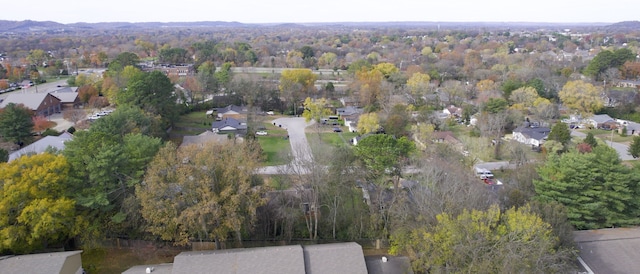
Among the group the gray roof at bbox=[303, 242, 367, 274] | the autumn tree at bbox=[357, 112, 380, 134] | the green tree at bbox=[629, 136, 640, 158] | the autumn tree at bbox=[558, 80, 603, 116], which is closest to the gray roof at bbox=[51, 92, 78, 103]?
the autumn tree at bbox=[357, 112, 380, 134]

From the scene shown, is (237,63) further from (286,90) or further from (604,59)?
(604,59)

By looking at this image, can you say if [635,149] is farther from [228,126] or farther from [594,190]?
[228,126]

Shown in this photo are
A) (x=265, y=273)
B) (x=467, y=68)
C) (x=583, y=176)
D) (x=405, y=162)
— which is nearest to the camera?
(x=265, y=273)

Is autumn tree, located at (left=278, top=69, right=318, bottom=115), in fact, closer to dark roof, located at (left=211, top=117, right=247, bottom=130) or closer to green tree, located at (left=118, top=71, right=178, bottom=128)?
dark roof, located at (left=211, top=117, right=247, bottom=130)

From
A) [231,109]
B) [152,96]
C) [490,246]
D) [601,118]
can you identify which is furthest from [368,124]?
[601,118]

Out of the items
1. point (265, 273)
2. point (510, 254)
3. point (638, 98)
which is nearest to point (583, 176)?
point (510, 254)

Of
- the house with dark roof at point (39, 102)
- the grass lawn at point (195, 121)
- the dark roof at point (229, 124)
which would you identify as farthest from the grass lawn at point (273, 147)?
the house with dark roof at point (39, 102)

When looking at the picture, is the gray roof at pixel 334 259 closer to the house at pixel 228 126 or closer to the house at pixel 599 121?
the house at pixel 228 126
